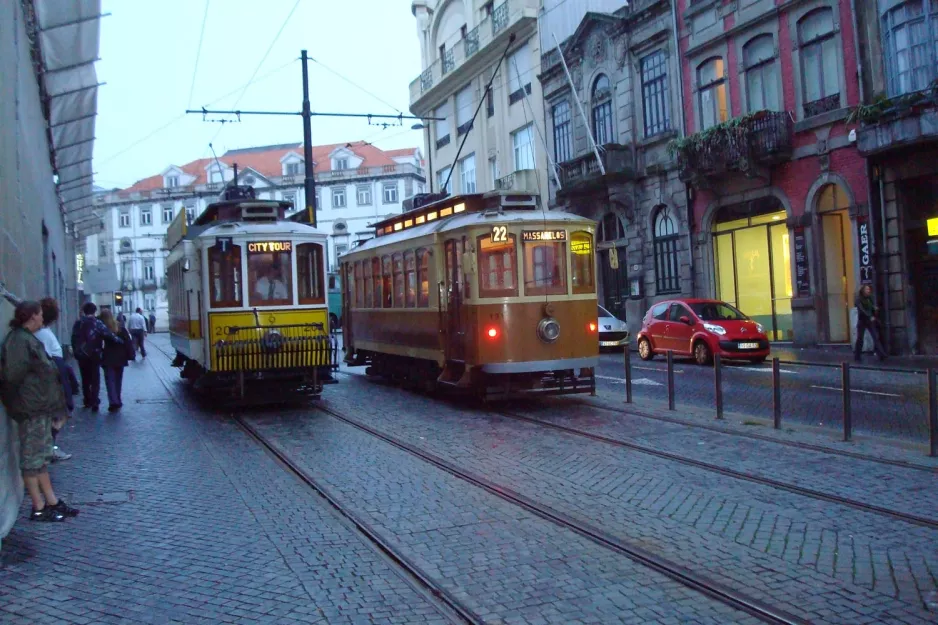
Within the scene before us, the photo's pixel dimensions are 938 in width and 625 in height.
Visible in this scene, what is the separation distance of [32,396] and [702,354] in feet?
52.8

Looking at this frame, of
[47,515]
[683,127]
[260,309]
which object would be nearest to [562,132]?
[683,127]

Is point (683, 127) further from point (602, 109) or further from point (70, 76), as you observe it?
point (70, 76)

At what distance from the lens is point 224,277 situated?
1448 centimetres

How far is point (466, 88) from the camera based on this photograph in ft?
138

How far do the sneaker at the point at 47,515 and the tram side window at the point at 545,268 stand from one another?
7.62 metres

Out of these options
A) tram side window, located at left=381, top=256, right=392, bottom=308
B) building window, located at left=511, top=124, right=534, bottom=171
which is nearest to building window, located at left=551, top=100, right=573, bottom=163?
building window, located at left=511, top=124, right=534, bottom=171

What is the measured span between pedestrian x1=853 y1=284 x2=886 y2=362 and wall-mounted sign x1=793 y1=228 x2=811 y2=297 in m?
3.22

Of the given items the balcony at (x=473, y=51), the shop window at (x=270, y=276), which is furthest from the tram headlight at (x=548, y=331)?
the balcony at (x=473, y=51)

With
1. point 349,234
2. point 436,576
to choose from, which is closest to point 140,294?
point 349,234

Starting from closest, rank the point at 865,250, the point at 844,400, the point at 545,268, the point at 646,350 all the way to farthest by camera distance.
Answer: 1. the point at 844,400
2. the point at 545,268
3. the point at 865,250
4. the point at 646,350

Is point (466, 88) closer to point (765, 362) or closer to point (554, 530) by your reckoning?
point (765, 362)

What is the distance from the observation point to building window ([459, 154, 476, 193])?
42.4 meters

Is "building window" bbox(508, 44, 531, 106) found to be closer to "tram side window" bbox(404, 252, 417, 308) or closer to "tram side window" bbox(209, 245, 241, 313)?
"tram side window" bbox(404, 252, 417, 308)

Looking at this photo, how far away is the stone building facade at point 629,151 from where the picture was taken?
28797 millimetres
